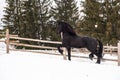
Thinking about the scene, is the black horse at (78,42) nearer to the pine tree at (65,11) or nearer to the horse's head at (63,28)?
the horse's head at (63,28)

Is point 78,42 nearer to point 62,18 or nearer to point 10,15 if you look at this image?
point 62,18

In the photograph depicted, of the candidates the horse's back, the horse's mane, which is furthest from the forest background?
the horse's back

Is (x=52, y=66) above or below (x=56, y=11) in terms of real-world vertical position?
below

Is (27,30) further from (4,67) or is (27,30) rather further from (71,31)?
(4,67)

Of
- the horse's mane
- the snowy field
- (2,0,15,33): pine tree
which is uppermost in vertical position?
(2,0,15,33): pine tree

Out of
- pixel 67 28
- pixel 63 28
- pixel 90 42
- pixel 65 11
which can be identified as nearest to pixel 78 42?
pixel 90 42

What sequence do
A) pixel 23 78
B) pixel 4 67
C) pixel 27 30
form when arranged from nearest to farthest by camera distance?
pixel 23 78, pixel 4 67, pixel 27 30

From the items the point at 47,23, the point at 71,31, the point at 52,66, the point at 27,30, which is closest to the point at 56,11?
the point at 47,23

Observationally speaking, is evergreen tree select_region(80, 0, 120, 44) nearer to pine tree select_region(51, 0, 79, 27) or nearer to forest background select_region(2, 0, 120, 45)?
forest background select_region(2, 0, 120, 45)

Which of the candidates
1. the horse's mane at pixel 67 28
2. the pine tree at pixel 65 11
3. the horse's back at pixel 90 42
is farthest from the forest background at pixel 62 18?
the horse's back at pixel 90 42

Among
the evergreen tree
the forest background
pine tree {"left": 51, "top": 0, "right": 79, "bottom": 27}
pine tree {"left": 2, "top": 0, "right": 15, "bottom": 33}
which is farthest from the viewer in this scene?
pine tree {"left": 2, "top": 0, "right": 15, "bottom": 33}

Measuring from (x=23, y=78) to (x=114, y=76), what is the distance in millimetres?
2854

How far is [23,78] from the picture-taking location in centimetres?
786

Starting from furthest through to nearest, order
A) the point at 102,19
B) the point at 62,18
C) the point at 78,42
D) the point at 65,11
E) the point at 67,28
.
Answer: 1. the point at 65,11
2. the point at 62,18
3. the point at 102,19
4. the point at 67,28
5. the point at 78,42
